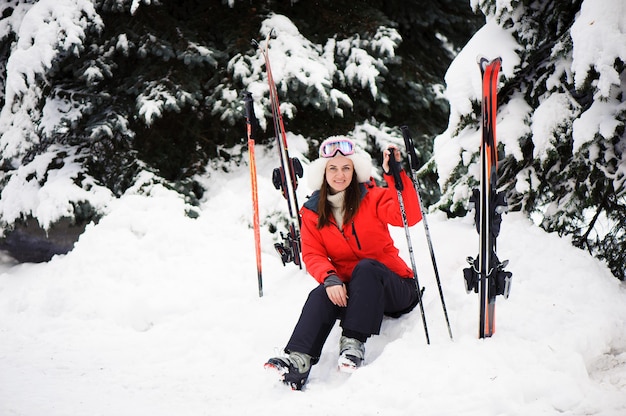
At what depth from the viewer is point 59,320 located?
4176 millimetres

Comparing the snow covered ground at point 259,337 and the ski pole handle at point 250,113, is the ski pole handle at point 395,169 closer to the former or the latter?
the snow covered ground at point 259,337

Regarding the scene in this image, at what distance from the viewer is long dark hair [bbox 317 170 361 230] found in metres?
3.14

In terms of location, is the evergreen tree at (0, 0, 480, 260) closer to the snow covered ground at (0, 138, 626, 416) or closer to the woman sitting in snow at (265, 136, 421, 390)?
the snow covered ground at (0, 138, 626, 416)

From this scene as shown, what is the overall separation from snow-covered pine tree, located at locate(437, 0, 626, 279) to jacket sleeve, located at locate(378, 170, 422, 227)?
3.02 feet

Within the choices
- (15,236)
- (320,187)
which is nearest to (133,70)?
(15,236)

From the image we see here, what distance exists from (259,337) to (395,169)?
1.61 m

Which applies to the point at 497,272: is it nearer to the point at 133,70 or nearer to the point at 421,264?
the point at 421,264

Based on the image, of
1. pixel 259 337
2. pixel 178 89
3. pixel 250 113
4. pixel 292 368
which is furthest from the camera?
pixel 178 89

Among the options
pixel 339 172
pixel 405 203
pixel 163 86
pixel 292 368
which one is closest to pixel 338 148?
pixel 339 172

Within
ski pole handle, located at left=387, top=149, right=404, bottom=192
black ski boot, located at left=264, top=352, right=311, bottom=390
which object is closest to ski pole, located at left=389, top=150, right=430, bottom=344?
ski pole handle, located at left=387, top=149, right=404, bottom=192

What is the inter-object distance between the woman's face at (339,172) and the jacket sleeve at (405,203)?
0.88 ft

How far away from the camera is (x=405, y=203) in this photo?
117 inches

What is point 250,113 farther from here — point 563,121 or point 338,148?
point 563,121

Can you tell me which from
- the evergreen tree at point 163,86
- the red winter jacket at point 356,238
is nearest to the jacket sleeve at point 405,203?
the red winter jacket at point 356,238
